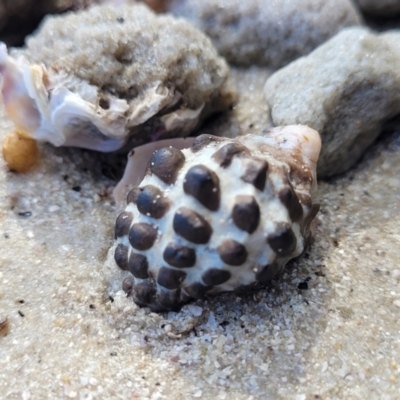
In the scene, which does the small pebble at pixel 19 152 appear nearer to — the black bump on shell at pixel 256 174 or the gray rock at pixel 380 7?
the black bump on shell at pixel 256 174

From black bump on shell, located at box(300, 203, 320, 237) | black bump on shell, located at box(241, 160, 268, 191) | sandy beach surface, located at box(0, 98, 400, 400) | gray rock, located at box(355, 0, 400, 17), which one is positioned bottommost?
sandy beach surface, located at box(0, 98, 400, 400)

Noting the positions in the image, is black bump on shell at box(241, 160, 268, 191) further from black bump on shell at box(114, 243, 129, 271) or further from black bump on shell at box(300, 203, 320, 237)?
black bump on shell at box(114, 243, 129, 271)

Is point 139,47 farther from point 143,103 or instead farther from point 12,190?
point 12,190

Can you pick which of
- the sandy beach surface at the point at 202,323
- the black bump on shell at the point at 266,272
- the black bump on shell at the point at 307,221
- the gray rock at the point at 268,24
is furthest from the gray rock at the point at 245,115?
the black bump on shell at the point at 266,272

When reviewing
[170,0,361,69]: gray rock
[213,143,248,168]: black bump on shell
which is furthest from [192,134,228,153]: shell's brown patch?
[170,0,361,69]: gray rock

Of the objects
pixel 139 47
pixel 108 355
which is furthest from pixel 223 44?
pixel 108 355

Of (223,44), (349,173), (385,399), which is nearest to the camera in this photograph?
(385,399)

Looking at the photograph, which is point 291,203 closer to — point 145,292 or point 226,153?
point 226,153
